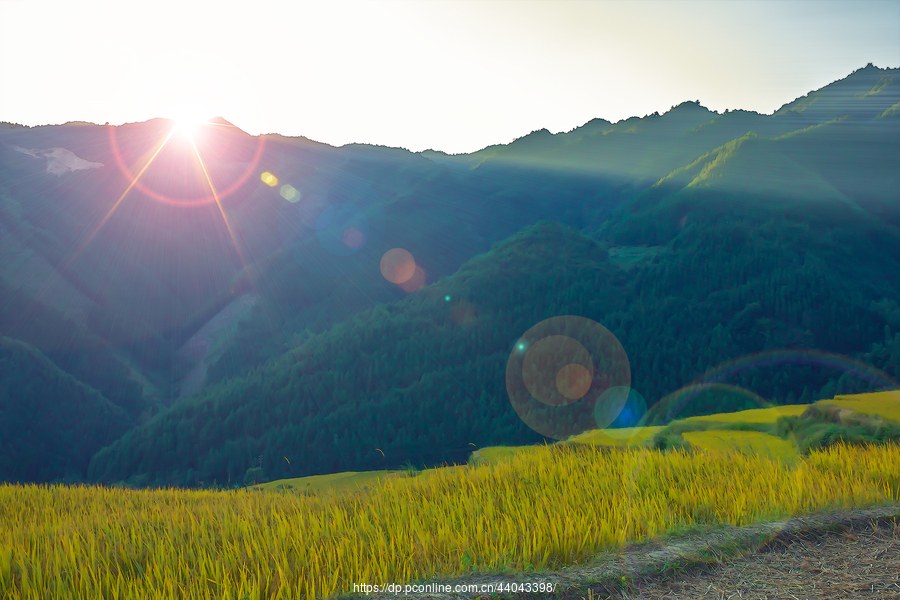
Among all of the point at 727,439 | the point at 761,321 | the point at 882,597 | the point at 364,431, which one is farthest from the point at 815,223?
the point at 882,597

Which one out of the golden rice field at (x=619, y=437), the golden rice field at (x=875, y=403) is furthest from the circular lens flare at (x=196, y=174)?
the golden rice field at (x=875, y=403)

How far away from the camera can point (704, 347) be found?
6812cm

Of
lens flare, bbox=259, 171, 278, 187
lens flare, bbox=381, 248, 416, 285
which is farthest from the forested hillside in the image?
lens flare, bbox=259, 171, 278, 187

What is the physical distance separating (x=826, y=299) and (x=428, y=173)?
107978 mm

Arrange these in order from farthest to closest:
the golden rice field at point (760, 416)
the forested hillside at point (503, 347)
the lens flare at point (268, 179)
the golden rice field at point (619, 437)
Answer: the lens flare at point (268, 179), the forested hillside at point (503, 347), the golden rice field at point (760, 416), the golden rice field at point (619, 437)

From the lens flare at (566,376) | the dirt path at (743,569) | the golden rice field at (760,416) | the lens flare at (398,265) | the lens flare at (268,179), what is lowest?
the lens flare at (566,376)

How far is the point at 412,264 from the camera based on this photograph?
407ft

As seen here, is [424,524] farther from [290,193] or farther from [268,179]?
[268,179]

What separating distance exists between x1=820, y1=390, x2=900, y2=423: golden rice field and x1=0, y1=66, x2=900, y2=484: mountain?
48493 millimetres

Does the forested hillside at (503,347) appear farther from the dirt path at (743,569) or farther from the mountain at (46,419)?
the dirt path at (743,569)

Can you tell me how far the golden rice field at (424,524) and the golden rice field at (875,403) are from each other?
8.42 feet

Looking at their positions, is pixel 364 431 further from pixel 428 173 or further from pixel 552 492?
pixel 428 173

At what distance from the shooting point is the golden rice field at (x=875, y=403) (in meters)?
9.76

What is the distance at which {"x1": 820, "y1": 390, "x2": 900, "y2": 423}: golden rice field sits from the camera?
9758 mm
